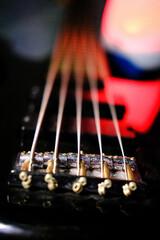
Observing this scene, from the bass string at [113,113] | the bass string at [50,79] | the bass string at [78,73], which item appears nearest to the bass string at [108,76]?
the bass string at [113,113]

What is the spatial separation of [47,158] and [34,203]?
0.18 m

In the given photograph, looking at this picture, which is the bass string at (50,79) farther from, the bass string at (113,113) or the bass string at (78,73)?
the bass string at (113,113)

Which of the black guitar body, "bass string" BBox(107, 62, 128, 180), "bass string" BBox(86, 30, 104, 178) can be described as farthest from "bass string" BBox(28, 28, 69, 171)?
"bass string" BBox(107, 62, 128, 180)

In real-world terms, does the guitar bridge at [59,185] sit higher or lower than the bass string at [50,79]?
lower

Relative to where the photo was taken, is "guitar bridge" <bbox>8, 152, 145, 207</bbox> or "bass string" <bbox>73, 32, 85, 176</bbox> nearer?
"guitar bridge" <bbox>8, 152, 145, 207</bbox>

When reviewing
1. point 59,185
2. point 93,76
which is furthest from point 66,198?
point 93,76

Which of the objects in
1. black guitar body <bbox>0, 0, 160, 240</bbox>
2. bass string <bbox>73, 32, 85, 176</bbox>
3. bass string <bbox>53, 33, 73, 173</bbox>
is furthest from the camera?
bass string <bbox>73, 32, 85, 176</bbox>

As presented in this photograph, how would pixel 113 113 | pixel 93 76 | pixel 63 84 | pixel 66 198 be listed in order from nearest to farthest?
pixel 66 198
pixel 113 113
pixel 63 84
pixel 93 76

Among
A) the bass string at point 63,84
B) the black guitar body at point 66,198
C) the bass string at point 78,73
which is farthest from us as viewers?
the bass string at point 78,73

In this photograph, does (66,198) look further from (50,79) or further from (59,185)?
(50,79)

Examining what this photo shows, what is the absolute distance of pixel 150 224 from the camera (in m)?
0.69

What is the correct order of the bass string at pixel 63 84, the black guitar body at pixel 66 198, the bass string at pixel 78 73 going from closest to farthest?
the black guitar body at pixel 66 198
the bass string at pixel 63 84
the bass string at pixel 78 73

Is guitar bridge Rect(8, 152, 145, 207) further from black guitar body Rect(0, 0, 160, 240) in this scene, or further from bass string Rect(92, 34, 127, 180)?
bass string Rect(92, 34, 127, 180)

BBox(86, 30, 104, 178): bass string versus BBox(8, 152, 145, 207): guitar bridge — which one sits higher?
BBox(86, 30, 104, 178): bass string
